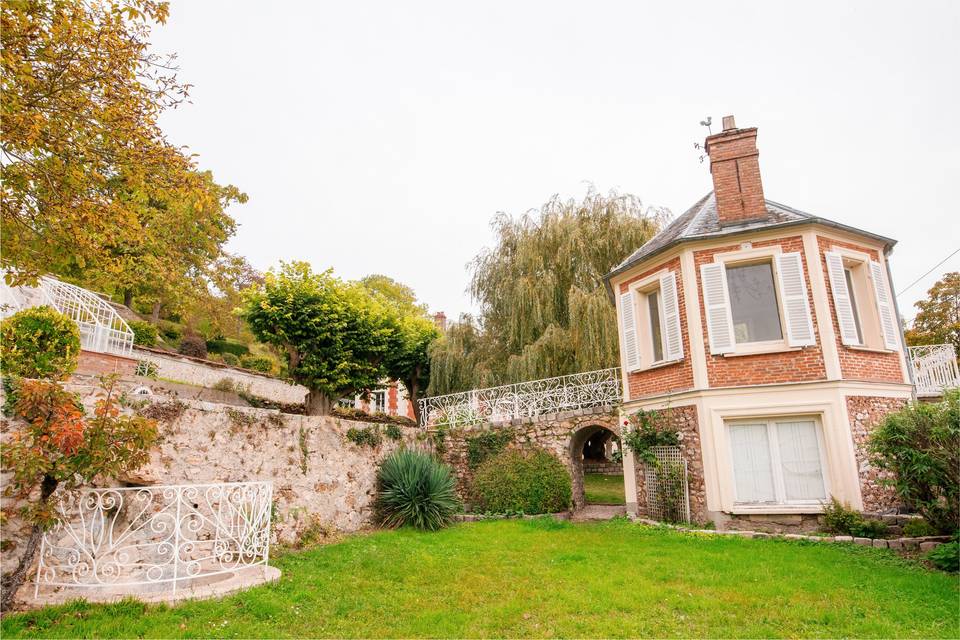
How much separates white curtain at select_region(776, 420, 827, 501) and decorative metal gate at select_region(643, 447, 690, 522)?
5.70ft

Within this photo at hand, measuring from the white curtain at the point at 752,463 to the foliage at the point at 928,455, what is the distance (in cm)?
199

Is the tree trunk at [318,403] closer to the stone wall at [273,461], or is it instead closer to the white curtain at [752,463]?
the stone wall at [273,461]

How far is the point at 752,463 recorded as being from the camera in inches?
358

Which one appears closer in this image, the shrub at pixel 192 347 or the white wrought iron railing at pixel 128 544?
the white wrought iron railing at pixel 128 544

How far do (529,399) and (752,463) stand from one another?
603 centimetres

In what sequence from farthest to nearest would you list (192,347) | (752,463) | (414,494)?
(192,347) < (414,494) < (752,463)

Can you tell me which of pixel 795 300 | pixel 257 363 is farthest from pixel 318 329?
pixel 795 300

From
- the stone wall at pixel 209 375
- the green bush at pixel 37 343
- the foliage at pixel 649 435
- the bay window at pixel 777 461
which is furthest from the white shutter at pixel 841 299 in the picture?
the stone wall at pixel 209 375

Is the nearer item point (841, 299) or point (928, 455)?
point (928, 455)

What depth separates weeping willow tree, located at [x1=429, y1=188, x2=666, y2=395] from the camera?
47.7 feet

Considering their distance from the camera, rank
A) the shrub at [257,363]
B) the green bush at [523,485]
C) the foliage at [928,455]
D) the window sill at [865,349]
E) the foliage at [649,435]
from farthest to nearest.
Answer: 1. the shrub at [257,363]
2. the green bush at [523,485]
3. the foliage at [649,435]
4. the window sill at [865,349]
5. the foliage at [928,455]

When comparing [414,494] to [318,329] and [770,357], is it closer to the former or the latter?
[318,329]

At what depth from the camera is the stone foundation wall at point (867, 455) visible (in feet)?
27.8

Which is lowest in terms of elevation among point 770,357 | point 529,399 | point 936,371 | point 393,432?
point 393,432
